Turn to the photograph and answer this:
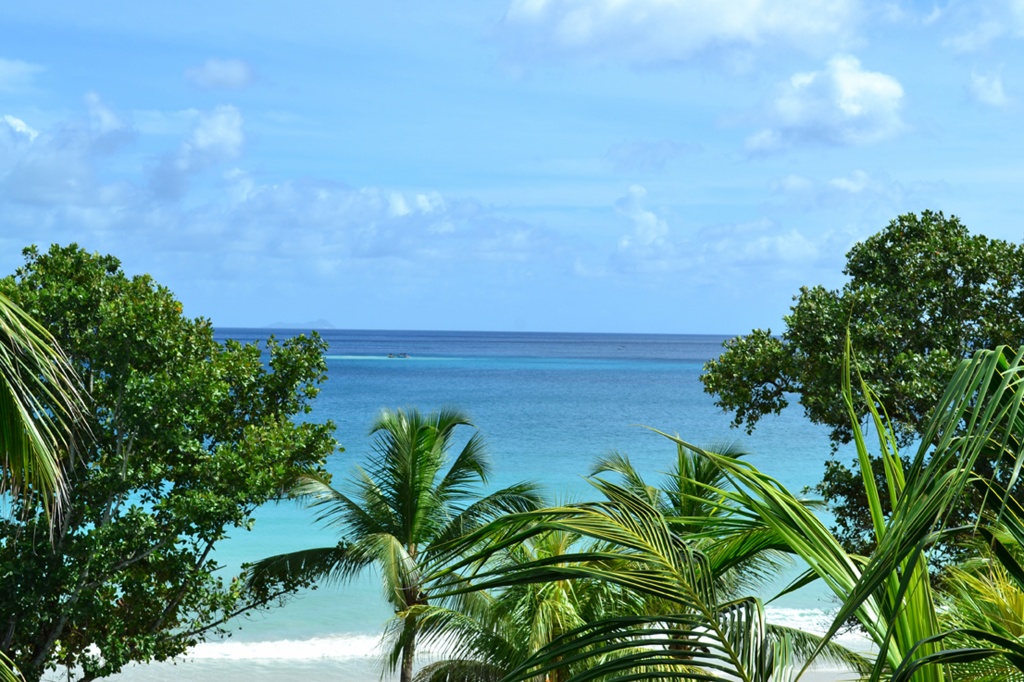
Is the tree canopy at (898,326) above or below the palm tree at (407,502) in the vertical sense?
above

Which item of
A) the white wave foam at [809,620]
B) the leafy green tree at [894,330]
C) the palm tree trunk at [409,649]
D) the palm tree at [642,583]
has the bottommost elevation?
the white wave foam at [809,620]

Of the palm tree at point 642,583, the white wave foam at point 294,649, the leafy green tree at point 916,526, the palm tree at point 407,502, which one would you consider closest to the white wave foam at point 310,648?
the white wave foam at point 294,649

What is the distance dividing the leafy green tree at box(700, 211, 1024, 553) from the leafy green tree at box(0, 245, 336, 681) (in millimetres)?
6210

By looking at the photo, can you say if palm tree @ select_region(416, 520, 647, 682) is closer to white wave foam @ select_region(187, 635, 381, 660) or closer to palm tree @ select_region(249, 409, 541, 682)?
palm tree @ select_region(249, 409, 541, 682)

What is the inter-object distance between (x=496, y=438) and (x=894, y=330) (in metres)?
41.3

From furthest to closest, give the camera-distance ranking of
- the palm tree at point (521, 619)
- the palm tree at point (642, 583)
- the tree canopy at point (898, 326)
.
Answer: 1. the tree canopy at point (898, 326)
2. the palm tree at point (521, 619)
3. the palm tree at point (642, 583)

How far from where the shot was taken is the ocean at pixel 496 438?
67.3 ft

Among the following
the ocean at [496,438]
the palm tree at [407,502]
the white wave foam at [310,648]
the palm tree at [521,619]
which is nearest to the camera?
the palm tree at [521,619]

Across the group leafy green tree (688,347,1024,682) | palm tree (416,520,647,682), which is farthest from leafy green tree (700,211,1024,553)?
leafy green tree (688,347,1024,682)

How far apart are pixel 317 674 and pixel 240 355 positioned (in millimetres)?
8221

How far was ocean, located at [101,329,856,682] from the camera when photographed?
2050cm

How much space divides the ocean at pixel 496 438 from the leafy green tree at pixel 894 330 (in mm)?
1794

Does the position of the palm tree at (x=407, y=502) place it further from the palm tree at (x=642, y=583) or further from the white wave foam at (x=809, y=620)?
the palm tree at (x=642, y=583)

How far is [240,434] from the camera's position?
13805 millimetres
